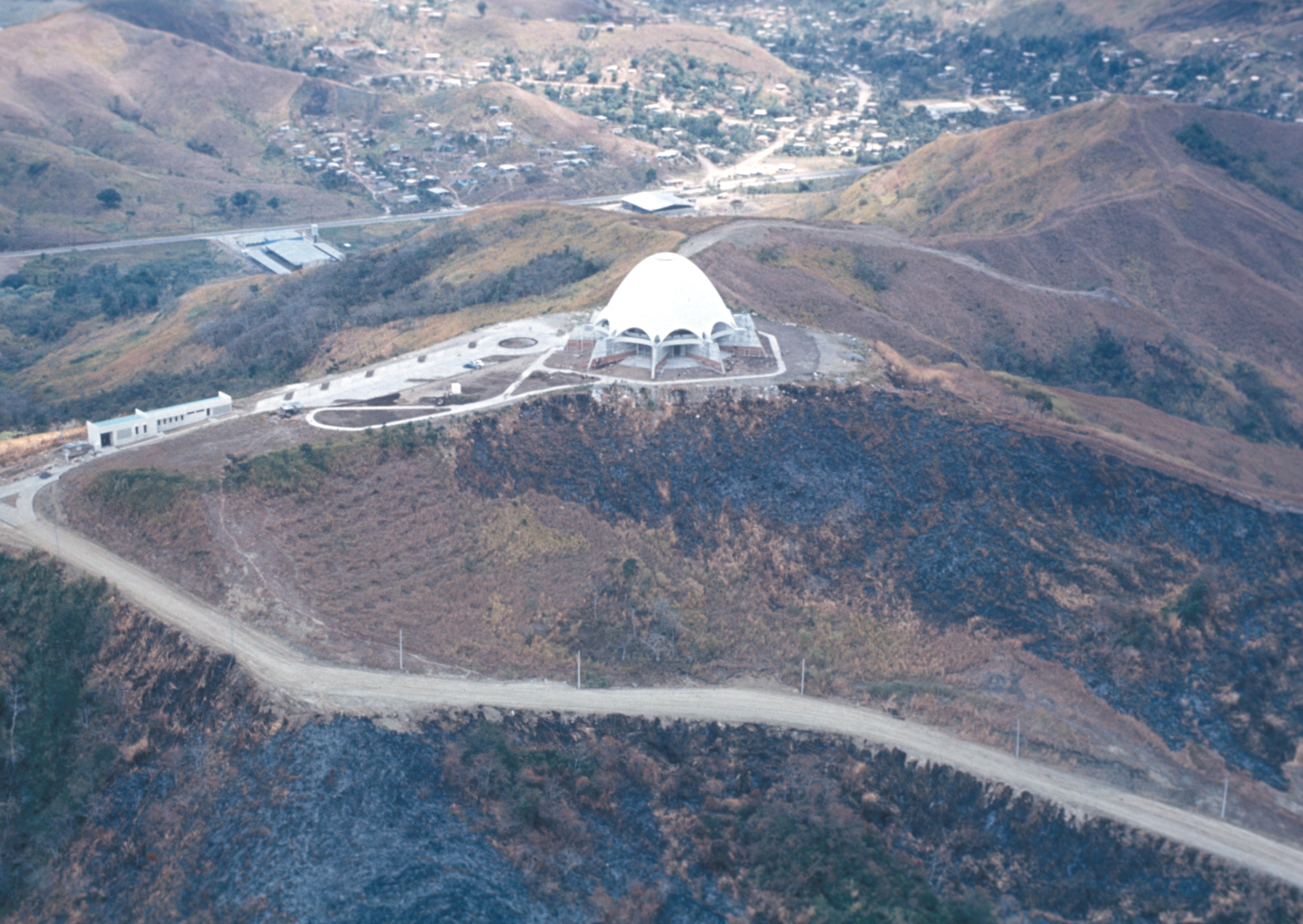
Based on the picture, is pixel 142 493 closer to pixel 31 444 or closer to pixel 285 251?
pixel 31 444

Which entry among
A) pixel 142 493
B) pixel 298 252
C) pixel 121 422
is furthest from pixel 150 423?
pixel 298 252

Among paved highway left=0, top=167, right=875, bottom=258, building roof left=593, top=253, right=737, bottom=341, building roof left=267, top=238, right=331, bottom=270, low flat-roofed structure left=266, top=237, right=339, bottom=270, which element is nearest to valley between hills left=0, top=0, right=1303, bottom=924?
building roof left=593, top=253, right=737, bottom=341

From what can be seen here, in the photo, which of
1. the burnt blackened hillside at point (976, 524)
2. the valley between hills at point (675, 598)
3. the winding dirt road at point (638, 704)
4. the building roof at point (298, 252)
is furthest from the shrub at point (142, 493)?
the building roof at point (298, 252)

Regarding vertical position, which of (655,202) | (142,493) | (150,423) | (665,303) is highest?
(665,303)

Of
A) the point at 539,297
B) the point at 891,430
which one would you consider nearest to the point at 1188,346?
the point at 891,430

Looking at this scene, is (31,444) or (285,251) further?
(285,251)

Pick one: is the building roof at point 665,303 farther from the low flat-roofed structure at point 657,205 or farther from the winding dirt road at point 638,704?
the low flat-roofed structure at point 657,205
